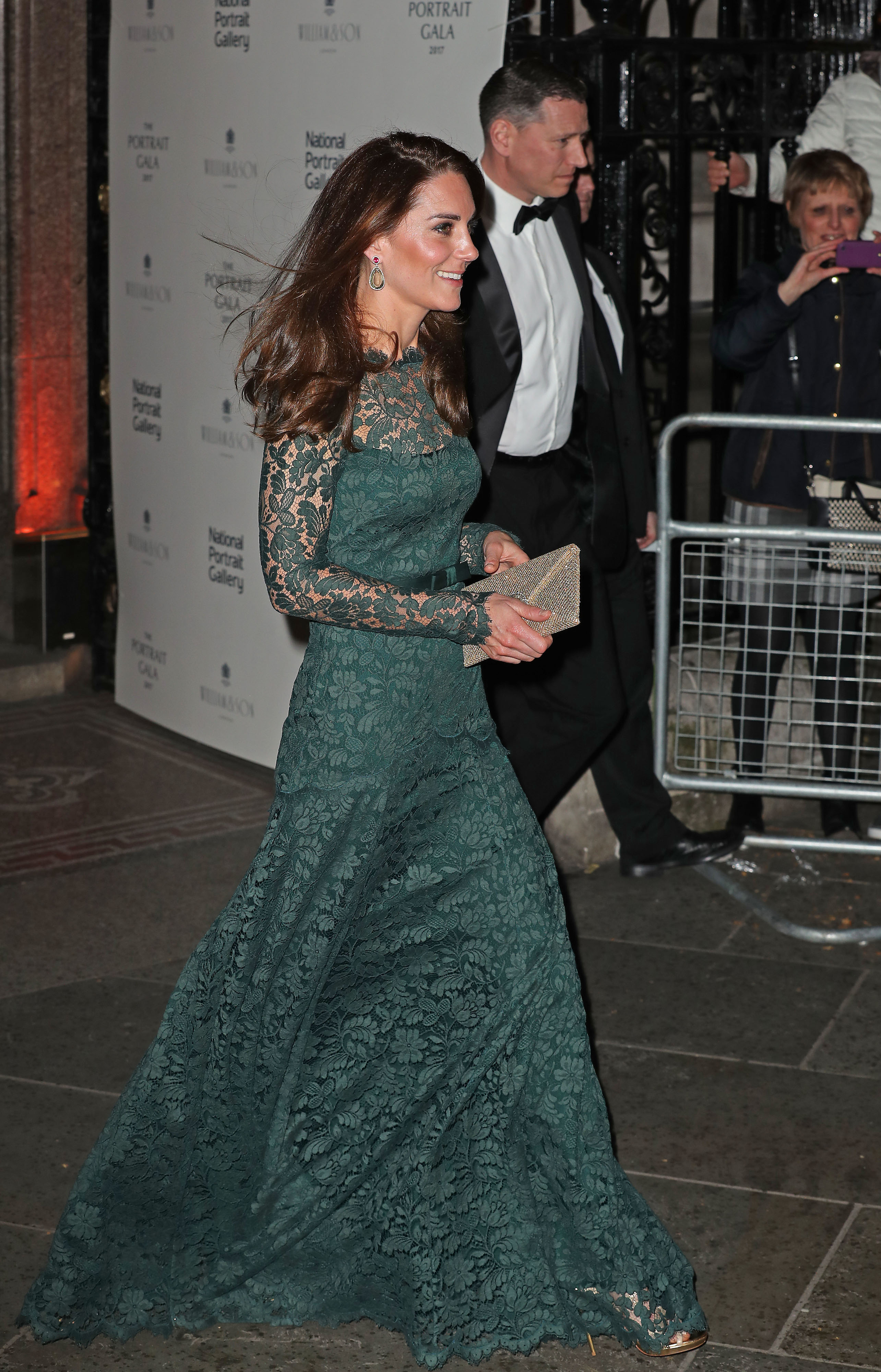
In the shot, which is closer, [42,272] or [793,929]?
[793,929]

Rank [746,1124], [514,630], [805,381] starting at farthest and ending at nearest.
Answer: [805,381] → [746,1124] → [514,630]

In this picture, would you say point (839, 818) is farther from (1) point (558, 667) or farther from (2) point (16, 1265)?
(2) point (16, 1265)

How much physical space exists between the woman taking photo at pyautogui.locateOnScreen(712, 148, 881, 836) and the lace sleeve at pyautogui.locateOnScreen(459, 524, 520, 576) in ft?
6.74

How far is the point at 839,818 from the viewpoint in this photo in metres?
5.71

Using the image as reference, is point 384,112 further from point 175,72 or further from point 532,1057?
point 532,1057

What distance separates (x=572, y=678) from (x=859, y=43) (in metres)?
2.68

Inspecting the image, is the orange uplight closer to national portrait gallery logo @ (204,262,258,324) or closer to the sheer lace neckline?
national portrait gallery logo @ (204,262,258,324)

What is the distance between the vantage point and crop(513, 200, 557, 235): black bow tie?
4.70m

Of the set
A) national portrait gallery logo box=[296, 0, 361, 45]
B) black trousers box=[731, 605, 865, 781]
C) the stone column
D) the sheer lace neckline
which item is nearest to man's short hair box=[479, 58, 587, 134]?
national portrait gallery logo box=[296, 0, 361, 45]

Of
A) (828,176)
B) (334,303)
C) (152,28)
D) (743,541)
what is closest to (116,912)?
(743,541)

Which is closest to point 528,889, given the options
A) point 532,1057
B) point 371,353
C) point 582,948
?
point 532,1057

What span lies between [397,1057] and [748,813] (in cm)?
298

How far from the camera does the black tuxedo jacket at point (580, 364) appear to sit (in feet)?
15.0

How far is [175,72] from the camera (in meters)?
6.33
